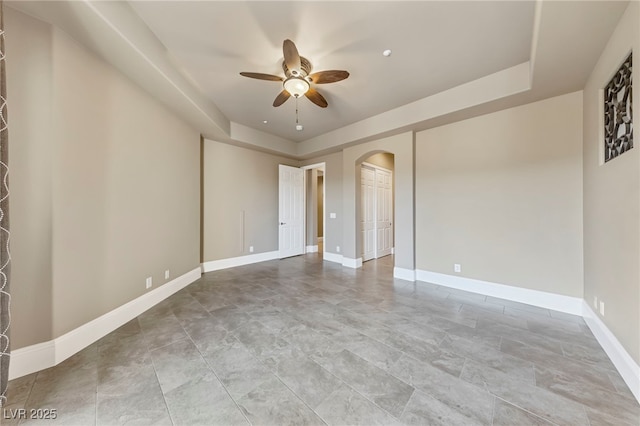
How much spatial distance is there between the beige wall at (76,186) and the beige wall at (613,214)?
4.32 meters

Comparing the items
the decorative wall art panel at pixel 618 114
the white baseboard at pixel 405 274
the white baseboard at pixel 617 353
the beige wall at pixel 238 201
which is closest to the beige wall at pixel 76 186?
the beige wall at pixel 238 201

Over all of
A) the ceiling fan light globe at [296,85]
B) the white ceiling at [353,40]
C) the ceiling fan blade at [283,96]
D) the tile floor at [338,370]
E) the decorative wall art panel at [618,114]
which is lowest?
the tile floor at [338,370]

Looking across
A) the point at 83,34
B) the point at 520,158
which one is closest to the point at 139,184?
the point at 83,34

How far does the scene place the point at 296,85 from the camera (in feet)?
8.54

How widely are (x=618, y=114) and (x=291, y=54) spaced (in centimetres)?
288

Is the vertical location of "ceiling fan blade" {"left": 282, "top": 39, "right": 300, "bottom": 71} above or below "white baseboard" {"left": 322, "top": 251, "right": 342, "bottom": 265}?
above

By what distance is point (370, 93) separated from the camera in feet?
11.3

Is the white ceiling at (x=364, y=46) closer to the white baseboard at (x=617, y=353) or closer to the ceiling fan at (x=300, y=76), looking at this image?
the ceiling fan at (x=300, y=76)

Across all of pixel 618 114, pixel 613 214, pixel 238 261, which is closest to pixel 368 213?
pixel 238 261

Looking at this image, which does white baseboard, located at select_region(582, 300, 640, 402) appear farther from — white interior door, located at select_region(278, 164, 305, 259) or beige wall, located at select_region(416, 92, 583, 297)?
white interior door, located at select_region(278, 164, 305, 259)

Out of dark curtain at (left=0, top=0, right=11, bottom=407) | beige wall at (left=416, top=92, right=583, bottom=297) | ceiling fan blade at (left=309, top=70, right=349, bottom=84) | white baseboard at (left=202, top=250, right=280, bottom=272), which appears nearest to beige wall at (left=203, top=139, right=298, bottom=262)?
white baseboard at (left=202, top=250, right=280, bottom=272)

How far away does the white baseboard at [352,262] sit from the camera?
505 cm

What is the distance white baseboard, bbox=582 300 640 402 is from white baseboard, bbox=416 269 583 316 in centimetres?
30

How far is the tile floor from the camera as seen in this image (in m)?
1.40
